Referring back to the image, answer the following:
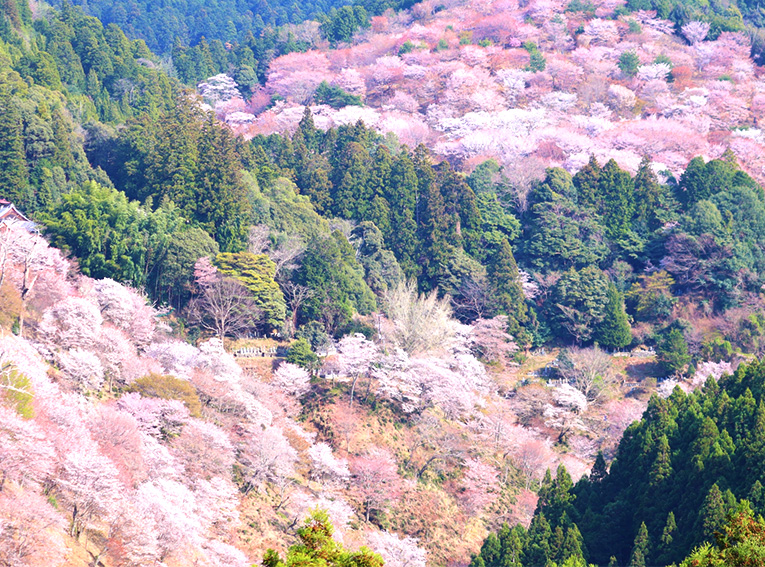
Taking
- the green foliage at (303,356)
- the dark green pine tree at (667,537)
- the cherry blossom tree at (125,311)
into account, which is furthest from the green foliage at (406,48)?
the dark green pine tree at (667,537)

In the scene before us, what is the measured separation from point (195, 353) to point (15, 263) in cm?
727

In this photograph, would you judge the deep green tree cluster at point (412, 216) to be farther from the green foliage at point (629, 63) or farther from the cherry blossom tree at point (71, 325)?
the green foliage at point (629, 63)

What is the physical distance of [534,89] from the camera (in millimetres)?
78812

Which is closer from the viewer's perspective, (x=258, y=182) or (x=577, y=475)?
Result: (x=577, y=475)

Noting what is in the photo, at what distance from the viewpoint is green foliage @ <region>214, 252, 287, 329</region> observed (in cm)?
4494

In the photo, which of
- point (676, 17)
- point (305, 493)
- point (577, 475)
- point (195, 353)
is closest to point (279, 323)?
point (195, 353)

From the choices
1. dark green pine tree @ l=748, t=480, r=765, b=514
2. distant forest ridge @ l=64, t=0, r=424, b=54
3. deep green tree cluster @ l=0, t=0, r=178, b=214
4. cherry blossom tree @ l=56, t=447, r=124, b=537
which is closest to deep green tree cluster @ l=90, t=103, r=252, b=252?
deep green tree cluster @ l=0, t=0, r=178, b=214

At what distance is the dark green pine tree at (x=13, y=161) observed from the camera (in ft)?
158

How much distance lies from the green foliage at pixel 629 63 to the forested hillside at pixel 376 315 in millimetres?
330

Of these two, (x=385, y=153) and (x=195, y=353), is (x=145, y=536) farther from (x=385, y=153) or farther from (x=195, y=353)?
(x=385, y=153)

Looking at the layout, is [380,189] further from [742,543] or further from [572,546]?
[742,543]

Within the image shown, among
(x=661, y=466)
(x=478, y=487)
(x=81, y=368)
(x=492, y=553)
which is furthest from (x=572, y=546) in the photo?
(x=81, y=368)

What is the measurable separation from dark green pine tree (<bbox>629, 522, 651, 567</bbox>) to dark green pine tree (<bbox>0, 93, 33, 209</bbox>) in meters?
31.2

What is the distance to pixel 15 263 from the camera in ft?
128
